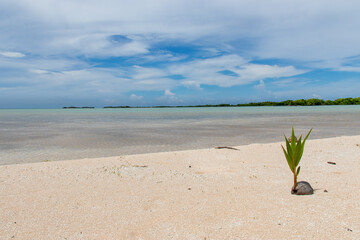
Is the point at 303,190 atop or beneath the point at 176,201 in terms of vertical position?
atop

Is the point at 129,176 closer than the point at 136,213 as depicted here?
No

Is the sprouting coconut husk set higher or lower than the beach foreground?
higher

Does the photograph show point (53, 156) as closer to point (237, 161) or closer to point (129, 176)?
point (129, 176)

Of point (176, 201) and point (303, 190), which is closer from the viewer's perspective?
point (176, 201)

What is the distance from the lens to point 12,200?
14.7 feet

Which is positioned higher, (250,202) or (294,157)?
(294,157)

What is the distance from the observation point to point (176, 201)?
4367 millimetres

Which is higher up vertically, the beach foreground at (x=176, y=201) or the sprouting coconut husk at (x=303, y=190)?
the sprouting coconut husk at (x=303, y=190)

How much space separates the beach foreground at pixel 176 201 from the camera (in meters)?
3.38

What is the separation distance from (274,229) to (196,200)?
1405 millimetres

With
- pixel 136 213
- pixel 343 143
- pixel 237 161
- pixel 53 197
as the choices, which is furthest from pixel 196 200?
pixel 343 143

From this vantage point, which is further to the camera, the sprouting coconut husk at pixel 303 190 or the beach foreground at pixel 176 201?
the sprouting coconut husk at pixel 303 190

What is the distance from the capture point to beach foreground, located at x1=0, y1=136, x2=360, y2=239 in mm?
3381

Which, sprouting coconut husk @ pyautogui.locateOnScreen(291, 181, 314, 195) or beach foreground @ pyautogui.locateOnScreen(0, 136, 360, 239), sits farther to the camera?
sprouting coconut husk @ pyautogui.locateOnScreen(291, 181, 314, 195)
